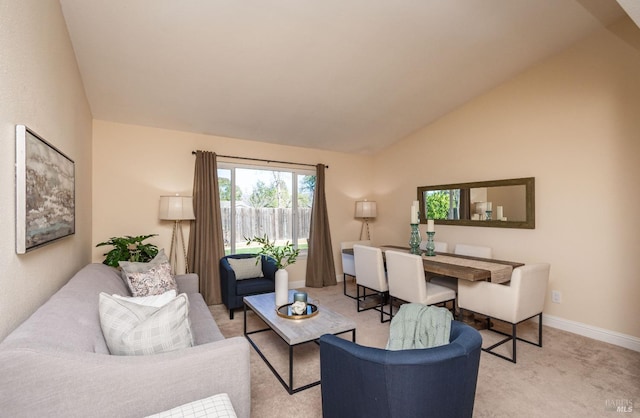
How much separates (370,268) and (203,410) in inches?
107

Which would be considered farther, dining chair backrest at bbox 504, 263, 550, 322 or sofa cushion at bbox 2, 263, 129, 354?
dining chair backrest at bbox 504, 263, 550, 322

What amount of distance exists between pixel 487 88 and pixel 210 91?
3.42 meters

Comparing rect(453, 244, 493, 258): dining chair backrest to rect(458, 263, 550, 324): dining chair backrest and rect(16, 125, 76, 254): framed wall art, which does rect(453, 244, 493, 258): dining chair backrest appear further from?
rect(16, 125, 76, 254): framed wall art

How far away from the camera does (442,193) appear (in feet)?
14.7

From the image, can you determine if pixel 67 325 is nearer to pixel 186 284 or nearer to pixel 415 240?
pixel 186 284

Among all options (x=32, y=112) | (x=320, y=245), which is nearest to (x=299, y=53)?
(x=32, y=112)

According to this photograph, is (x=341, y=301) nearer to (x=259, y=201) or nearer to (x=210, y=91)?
(x=259, y=201)

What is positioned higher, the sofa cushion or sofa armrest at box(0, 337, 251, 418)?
the sofa cushion

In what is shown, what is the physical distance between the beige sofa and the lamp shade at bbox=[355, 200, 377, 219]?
13.6 feet

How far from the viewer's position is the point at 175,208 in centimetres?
368

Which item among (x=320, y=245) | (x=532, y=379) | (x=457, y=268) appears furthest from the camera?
(x=320, y=245)

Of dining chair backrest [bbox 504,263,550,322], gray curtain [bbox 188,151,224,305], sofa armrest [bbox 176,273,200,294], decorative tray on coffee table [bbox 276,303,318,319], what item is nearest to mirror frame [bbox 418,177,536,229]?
dining chair backrest [bbox 504,263,550,322]

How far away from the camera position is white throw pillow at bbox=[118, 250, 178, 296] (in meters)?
2.48

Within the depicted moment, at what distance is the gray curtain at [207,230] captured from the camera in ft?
13.3
